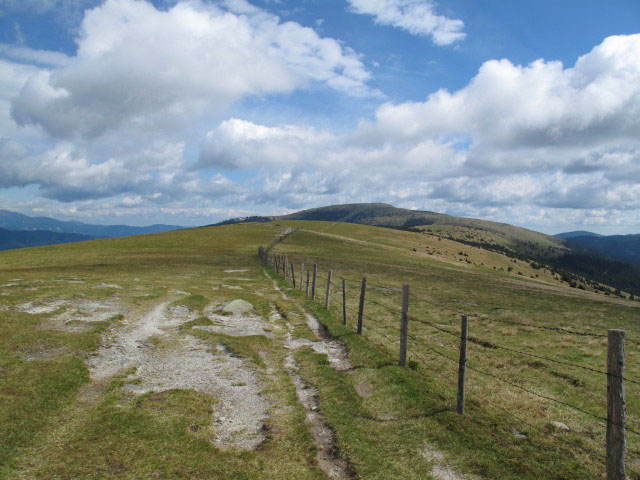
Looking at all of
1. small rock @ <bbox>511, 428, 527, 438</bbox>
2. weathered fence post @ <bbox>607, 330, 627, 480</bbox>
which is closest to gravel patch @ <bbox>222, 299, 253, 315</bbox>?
small rock @ <bbox>511, 428, 527, 438</bbox>

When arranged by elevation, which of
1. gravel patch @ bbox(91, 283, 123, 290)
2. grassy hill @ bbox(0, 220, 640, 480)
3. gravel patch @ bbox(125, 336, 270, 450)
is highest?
gravel patch @ bbox(91, 283, 123, 290)

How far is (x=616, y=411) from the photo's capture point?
7.32m

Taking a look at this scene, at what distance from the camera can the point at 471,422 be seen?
1023cm

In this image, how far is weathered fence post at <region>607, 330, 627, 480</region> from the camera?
7242 millimetres

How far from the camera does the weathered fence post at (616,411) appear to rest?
7242mm

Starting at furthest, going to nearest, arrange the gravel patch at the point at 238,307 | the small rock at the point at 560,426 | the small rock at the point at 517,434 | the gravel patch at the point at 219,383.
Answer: the gravel patch at the point at 238,307, the small rock at the point at 560,426, the gravel patch at the point at 219,383, the small rock at the point at 517,434

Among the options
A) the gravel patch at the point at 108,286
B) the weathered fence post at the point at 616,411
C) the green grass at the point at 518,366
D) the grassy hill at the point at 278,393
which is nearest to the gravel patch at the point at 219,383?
the grassy hill at the point at 278,393

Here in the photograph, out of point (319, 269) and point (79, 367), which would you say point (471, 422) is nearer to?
point (79, 367)

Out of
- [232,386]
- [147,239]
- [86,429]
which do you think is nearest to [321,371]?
[232,386]

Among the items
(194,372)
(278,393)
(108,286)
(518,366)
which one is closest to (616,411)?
(278,393)

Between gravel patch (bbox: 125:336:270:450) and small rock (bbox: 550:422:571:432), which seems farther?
small rock (bbox: 550:422:571:432)

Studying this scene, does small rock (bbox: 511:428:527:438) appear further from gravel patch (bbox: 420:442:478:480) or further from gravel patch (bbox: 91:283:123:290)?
gravel patch (bbox: 91:283:123:290)

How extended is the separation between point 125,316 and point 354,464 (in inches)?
708

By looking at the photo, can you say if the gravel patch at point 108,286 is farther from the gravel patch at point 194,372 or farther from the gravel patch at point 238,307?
the gravel patch at point 194,372
